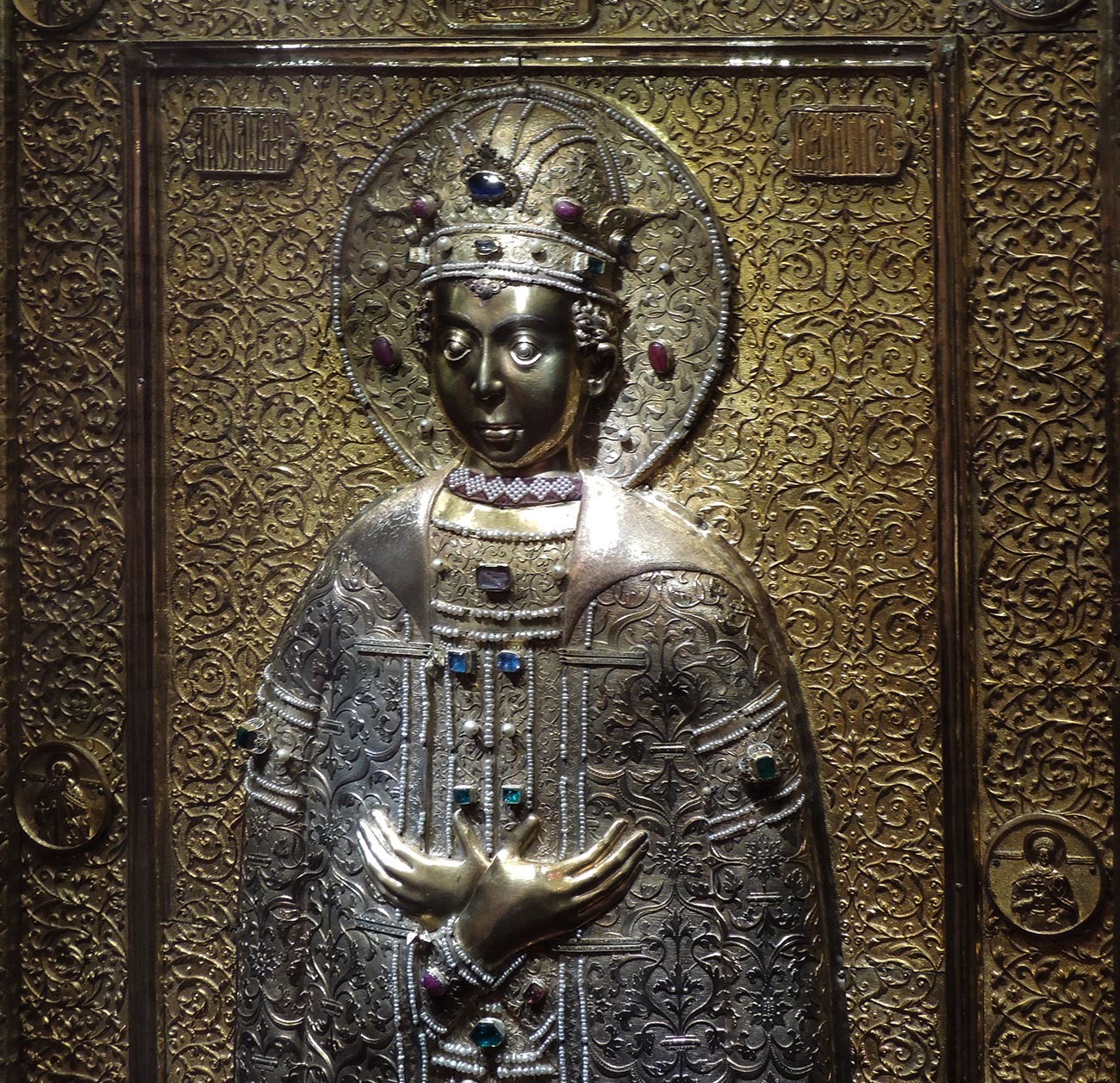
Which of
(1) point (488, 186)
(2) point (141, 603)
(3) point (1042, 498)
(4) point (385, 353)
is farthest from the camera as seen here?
(2) point (141, 603)

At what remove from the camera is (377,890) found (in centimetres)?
311

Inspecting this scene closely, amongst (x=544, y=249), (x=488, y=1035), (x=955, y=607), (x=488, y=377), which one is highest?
(x=544, y=249)

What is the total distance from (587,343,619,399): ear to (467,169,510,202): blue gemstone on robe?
323 millimetres

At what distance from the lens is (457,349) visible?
3031 millimetres

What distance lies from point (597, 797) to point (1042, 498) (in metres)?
0.93

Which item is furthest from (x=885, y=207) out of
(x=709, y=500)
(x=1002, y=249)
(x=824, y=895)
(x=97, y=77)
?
(x=97, y=77)

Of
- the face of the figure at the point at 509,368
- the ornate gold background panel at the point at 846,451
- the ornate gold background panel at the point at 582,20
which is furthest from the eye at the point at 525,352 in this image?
the ornate gold background panel at the point at 582,20

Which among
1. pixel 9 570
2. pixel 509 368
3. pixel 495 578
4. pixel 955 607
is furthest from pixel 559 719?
pixel 9 570

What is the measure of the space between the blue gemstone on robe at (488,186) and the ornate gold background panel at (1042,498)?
822mm

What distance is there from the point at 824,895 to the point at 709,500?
2.39 ft

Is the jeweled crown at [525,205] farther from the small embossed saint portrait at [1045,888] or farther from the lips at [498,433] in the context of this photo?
the small embossed saint portrait at [1045,888]

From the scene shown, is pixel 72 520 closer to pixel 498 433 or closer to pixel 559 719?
pixel 498 433

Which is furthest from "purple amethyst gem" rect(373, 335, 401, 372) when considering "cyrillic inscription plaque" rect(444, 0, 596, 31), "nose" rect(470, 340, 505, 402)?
"cyrillic inscription plaque" rect(444, 0, 596, 31)

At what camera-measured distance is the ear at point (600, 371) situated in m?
3.11
